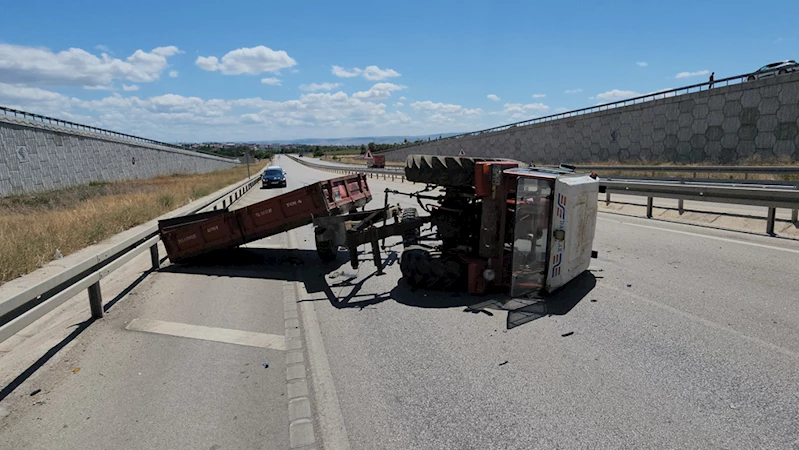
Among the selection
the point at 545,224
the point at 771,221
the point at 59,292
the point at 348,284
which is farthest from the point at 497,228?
the point at 771,221

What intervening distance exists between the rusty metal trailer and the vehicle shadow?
1.61ft

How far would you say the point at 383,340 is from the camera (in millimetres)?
5516

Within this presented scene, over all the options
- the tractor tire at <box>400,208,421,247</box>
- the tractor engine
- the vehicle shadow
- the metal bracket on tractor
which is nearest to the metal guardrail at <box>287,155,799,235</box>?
the tractor engine

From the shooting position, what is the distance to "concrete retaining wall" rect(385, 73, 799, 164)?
79.5 feet

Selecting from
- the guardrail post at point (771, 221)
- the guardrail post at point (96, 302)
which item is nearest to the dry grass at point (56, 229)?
the guardrail post at point (96, 302)

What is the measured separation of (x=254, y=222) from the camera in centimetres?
977

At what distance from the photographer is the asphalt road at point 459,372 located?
3641mm

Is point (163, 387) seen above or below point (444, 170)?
below

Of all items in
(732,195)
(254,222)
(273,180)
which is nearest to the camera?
(254,222)

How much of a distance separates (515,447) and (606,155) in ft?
119

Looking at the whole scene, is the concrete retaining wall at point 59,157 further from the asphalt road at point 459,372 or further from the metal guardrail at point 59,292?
the asphalt road at point 459,372

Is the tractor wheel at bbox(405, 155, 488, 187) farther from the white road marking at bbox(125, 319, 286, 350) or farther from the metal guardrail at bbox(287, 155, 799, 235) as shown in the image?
the white road marking at bbox(125, 319, 286, 350)

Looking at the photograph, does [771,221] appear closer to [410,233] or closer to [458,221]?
[458,221]

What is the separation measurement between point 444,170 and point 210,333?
3.73 metres
